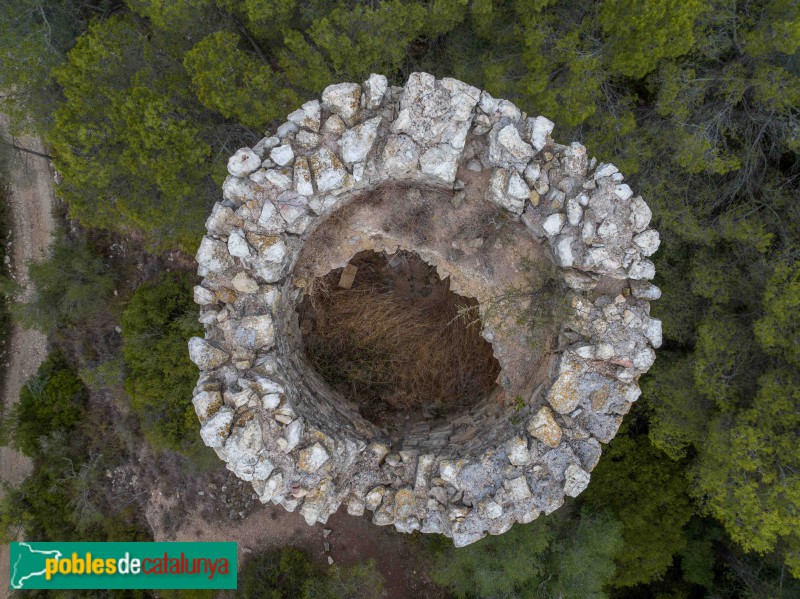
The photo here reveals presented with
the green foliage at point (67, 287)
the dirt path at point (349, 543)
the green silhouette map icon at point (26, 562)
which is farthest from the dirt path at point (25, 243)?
the dirt path at point (349, 543)

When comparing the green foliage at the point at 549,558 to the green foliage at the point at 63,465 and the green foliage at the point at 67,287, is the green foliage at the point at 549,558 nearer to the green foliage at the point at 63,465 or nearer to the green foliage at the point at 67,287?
the green foliage at the point at 63,465

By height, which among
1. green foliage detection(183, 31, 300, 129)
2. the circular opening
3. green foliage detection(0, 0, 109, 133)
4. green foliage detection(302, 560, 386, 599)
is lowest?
green foliage detection(302, 560, 386, 599)

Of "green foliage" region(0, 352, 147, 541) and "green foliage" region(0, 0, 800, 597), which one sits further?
"green foliage" region(0, 352, 147, 541)

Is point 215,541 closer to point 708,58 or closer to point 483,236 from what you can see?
point 483,236

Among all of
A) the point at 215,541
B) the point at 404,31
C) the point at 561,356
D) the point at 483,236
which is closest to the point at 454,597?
the point at 215,541

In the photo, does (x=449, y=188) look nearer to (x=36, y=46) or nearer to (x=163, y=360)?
(x=163, y=360)

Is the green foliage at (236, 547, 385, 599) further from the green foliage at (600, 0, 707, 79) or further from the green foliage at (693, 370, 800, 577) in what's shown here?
the green foliage at (600, 0, 707, 79)

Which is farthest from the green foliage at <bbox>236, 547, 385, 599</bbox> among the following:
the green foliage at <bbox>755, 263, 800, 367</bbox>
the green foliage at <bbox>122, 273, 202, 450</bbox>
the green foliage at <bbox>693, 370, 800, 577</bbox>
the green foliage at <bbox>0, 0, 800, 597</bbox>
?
the green foliage at <bbox>755, 263, 800, 367</bbox>

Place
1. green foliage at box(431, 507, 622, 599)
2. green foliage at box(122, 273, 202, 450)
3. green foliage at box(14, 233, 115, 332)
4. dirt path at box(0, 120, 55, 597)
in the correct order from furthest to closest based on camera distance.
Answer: dirt path at box(0, 120, 55, 597) → green foliage at box(14, 233, 115, 332) → green foliage at box(122, 273, 202, 450) → green foliage at box(431, 507, 622, 599)
